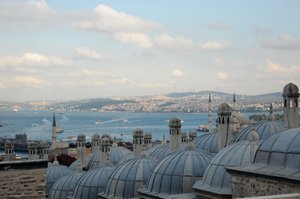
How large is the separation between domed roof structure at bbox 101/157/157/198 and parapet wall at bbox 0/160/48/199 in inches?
90.0

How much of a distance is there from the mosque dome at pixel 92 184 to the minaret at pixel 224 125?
4.50 metres

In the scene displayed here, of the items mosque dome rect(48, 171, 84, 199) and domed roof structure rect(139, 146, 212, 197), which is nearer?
domed roof structure rect(139, 146, 212, 197)

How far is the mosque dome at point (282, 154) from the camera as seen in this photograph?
385 inches

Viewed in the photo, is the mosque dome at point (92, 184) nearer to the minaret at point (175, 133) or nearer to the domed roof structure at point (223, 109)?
the minaret at point (175, 133)

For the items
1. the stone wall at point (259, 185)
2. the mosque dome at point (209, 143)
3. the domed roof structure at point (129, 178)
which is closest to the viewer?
the stone wall at point (259, 185)

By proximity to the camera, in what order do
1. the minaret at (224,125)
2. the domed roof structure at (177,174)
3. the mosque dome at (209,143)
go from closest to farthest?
1. the domed roof structure at (177,174)
2. the minaret at (224,125)
3. the mosque dome at (209,143)

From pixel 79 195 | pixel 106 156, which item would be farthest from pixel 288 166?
pixel 106 156

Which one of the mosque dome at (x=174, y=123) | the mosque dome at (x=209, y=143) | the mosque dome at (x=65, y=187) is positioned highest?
the mosque dome at (x=174, y=123)

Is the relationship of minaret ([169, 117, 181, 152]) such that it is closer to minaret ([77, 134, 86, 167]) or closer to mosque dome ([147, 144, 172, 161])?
mosque dome ([147, 144, 172, 161])

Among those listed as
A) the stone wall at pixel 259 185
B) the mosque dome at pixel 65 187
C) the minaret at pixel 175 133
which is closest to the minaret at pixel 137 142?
the mosque dome at pixel 65 187

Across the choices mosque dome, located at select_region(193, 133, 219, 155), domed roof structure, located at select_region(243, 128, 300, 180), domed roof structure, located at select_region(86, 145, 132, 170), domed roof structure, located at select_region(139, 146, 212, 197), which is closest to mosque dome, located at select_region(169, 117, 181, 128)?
mosque dome, located at select_region(193, 133, 219, 155)

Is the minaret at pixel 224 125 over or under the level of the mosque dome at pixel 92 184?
over

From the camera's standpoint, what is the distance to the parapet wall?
15.3 metres

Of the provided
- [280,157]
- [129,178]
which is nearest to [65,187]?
[129,178]
